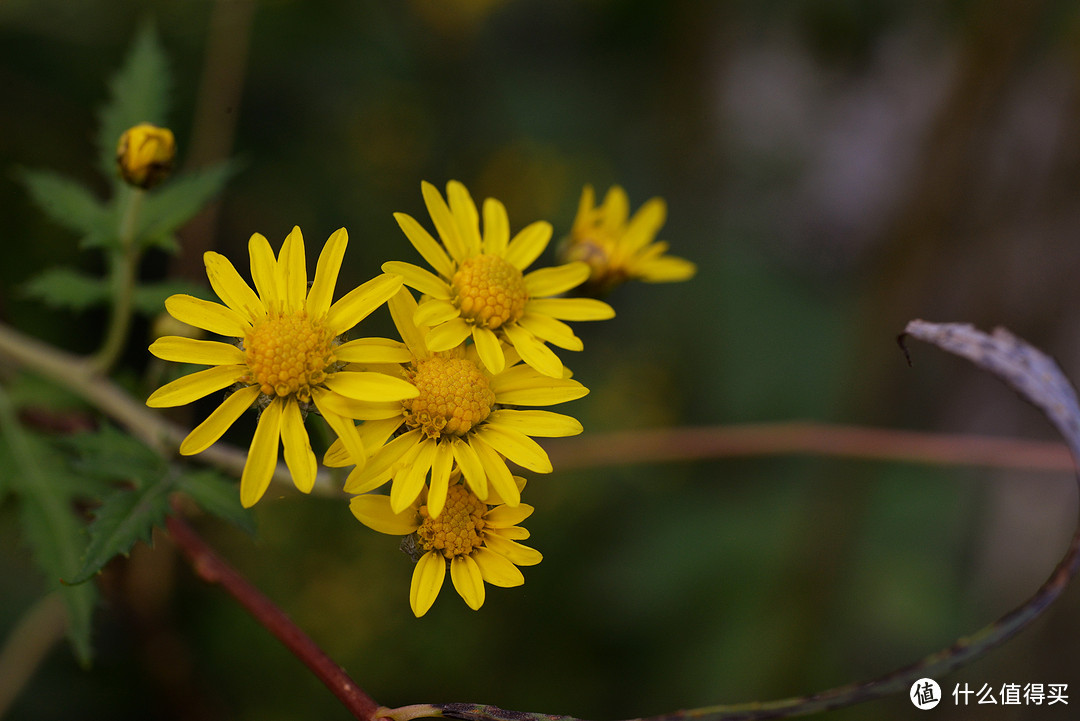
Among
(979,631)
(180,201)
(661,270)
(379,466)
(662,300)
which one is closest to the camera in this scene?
(979,631)

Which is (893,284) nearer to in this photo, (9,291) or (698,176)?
(698,176)

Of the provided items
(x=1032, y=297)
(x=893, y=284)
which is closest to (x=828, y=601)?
(x=893, y=284)

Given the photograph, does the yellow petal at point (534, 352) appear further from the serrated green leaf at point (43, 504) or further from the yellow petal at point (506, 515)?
the serrated green leaf at point (43, 504)

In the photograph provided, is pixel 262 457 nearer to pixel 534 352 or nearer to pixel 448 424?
pixel 448 424

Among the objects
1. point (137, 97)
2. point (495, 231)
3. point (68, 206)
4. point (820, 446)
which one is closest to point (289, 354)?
point (495, 231)

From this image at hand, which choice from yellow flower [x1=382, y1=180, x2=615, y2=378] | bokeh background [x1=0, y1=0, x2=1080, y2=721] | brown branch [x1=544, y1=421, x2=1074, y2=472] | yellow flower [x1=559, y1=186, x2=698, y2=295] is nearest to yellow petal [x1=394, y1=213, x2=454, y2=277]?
yellow flower [x1=382, y1=180, x2=615, y2=378]

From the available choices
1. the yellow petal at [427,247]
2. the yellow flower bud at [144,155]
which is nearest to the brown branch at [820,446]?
the yellow petal at [427,247]
